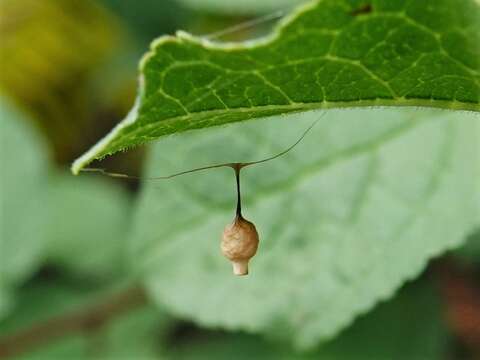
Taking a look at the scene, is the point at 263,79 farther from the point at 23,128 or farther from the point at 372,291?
the point at 23,128

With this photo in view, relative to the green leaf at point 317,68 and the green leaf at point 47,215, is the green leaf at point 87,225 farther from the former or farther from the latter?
the green leaf at point 317,68

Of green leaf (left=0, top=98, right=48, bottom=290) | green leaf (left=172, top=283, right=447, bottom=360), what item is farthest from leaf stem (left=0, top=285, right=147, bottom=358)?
green leaf (left=172, top=283, right=447, bottom=360)

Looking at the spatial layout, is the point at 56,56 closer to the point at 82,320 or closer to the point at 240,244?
the point at 82,320

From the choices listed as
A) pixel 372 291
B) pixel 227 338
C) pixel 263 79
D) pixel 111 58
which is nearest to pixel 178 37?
pixel 263 79

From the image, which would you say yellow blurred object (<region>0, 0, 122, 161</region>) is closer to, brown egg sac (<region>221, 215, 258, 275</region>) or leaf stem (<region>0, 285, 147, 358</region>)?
leaf stem (<region>0, 285, 147, 358</region>)

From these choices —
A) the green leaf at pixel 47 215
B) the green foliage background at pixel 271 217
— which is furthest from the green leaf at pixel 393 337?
the green leaf at pixel 47 215

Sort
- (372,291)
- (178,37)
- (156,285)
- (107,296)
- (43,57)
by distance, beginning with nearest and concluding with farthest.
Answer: (178,37) < (372,291) < (156,285) < (107,296) < (43,57)

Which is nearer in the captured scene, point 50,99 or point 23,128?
point 23,128
